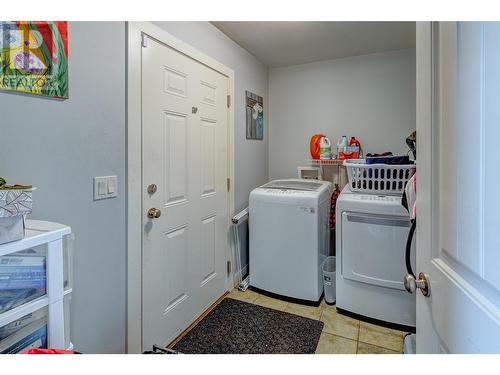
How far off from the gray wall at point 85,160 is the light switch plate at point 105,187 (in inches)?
0.9

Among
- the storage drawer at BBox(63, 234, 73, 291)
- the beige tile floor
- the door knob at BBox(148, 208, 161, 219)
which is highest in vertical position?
the door knob at BBox(148, 208, 161, 219)

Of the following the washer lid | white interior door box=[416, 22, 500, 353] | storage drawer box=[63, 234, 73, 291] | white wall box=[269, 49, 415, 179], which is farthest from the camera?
white wall box=[269, 49, 415, 179]

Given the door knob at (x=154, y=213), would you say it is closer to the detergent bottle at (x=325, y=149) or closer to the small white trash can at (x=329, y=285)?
the small white trash can at (x=329, y=285)

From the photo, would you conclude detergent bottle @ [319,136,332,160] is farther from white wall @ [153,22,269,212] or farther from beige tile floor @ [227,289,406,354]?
beige tile floor @ [227,289,406,354]

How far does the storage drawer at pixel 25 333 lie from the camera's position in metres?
0.78

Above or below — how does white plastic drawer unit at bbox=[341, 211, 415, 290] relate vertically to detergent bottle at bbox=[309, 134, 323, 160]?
below

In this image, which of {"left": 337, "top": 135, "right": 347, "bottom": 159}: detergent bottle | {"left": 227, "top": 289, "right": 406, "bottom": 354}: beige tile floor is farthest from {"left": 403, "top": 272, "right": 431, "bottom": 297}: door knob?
{"left": 337, "top": 135, "right": 347, "bottom": 159}: detergent bottle

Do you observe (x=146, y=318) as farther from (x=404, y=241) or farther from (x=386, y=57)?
(x=386, y=57)

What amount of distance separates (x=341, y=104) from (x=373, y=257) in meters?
1.72

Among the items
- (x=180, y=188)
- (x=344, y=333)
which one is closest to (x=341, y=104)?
(x=180, y=188)

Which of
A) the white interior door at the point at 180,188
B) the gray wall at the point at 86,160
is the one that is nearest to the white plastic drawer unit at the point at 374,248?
the white interior door at the point at 180,188

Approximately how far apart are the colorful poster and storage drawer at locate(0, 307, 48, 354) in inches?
31.4

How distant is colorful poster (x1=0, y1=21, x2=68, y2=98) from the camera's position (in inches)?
37.7
